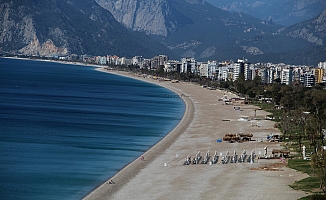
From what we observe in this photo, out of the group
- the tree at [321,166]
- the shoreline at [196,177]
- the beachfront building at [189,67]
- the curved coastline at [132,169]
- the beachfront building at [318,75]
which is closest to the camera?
the tree at [321,166]

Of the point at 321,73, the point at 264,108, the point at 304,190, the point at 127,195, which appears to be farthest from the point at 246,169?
the point at 321,73

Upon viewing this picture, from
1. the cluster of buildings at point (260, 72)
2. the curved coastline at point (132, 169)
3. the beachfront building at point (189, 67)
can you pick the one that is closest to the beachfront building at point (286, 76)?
the cluster of buildings at point (260, 72)

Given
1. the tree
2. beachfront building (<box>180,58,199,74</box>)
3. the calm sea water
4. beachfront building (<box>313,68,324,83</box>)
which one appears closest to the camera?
the tree

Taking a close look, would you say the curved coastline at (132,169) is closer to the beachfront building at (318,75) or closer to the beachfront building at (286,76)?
the beachfront building at (286,76)

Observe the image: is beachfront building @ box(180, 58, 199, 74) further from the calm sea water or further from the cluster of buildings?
the calm sea water

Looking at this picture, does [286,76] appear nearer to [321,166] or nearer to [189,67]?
[189,67]

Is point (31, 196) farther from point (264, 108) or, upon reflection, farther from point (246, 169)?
point (264, 108)

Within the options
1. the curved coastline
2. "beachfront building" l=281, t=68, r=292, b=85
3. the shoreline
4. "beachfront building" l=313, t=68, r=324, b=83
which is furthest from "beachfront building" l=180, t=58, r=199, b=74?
the shoreline

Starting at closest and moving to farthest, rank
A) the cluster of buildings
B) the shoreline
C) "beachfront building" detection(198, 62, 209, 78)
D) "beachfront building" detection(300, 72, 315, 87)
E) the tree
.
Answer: the tree, the shoreline, "beachfront building" detection(300, 72, 315, 87), the cluster of buildings, "beachfront building" detection(198, 62, 209, 78)
